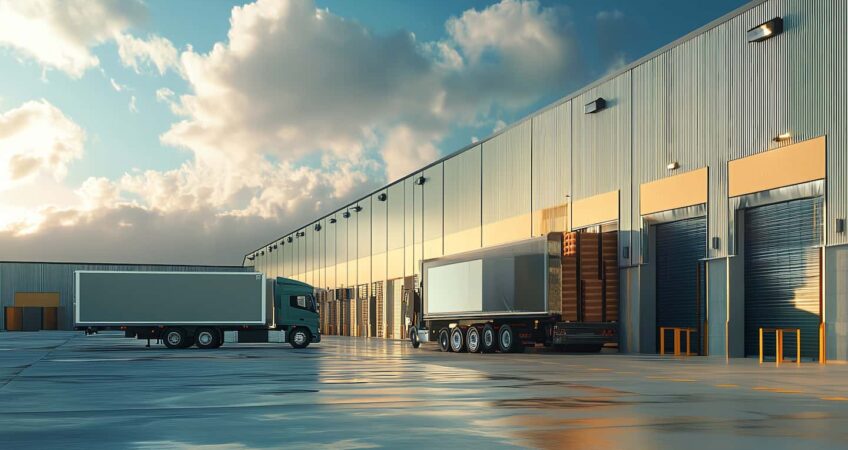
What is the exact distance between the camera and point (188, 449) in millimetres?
9484

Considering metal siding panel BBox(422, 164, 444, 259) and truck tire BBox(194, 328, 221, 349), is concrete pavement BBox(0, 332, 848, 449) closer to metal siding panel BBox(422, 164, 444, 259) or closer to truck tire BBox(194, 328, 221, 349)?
truck tire BBox(194, 328, 221, 349)

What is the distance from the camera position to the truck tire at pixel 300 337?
147 ft

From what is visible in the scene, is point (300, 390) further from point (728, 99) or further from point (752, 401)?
point (728, 99)

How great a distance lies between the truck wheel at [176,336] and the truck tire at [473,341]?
12.9 meters

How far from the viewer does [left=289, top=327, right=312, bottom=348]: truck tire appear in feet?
147

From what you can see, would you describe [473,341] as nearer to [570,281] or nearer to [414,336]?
[570,281]

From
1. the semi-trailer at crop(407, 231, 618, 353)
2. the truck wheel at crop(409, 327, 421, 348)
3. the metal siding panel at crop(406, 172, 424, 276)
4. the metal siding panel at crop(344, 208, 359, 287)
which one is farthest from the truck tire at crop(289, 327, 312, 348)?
the metal siding panel at crop(344, 208, 359, 287)

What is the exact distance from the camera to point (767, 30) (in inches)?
1234

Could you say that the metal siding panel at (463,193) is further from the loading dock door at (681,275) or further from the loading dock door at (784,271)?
the loading dock door at (784,271)

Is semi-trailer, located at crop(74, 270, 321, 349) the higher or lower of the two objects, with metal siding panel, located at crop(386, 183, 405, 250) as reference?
lower

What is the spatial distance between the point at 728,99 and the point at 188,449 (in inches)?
1088

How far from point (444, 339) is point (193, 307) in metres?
11.0

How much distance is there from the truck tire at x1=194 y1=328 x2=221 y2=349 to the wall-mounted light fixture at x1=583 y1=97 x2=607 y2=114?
18.5 m

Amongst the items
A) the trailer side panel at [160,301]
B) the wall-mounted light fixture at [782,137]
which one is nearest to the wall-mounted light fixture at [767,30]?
the wall-mounted light fixture at [782,137]
